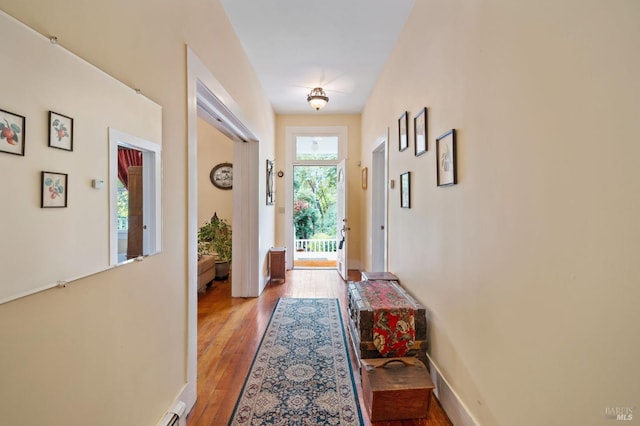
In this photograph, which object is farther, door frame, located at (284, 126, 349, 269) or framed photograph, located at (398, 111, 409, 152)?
door frame, located at (284, 126, 349, 269)

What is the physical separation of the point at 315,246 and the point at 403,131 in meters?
5.41

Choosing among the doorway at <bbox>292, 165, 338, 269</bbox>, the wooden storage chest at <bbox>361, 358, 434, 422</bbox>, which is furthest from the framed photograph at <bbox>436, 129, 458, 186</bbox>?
the doorway at <bbox>292, 165, 338, 269</bbox>

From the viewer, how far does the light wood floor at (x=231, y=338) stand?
1.76 m

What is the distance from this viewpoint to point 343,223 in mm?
4961

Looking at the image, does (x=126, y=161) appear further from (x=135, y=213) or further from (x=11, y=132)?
(x=11, y=132)

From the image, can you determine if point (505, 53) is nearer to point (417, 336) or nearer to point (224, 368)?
point (417, 336)

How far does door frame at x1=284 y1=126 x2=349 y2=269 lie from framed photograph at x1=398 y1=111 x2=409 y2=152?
2646 mm

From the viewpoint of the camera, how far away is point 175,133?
1.64 meters

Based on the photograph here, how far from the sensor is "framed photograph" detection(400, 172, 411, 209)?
8.35 feet

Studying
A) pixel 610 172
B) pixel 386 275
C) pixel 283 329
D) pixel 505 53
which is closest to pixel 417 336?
pixel 386 275

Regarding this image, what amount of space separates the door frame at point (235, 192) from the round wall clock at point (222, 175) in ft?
5.01

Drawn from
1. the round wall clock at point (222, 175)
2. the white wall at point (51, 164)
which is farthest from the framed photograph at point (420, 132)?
the round wall clock at point (222, 175)

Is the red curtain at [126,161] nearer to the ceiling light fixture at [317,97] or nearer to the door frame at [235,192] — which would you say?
the door frame at [235,192]

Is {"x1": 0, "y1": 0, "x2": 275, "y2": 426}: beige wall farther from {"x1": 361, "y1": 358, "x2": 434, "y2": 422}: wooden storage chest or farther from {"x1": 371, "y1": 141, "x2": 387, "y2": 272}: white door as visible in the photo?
{"x1": 371, "y1": 141, "x2": 387, "y2": 272}: white door
